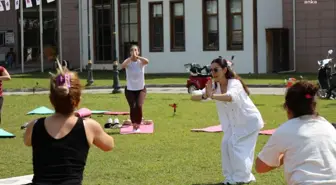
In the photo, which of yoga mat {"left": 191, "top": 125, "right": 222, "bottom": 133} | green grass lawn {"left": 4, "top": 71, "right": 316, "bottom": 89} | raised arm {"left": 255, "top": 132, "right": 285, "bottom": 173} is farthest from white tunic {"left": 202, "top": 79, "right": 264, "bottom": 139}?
green grass lawn {"left": 4, "top": 71, "right": 316, "bottom": 89}

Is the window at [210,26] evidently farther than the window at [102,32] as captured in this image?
No

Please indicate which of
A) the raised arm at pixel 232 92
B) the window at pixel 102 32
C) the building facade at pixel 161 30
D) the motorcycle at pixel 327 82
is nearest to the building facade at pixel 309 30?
the building facade at pixel 161 30

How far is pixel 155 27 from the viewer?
45.2m

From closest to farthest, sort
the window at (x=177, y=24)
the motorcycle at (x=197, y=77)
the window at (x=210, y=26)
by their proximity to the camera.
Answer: the motorcycle at (x=197, y=77) < the window at (x=210, y=26) < the window at (x=177, y=24)

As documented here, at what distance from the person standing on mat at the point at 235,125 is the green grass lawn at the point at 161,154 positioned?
0.37 m

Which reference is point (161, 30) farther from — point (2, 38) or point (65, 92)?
point (65, 92)

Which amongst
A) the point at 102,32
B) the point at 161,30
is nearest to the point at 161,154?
the point at 161,30

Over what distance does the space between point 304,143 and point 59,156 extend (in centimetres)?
172

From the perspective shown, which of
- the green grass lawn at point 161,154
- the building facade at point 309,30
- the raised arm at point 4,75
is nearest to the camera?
the green grass lawn at point 161,154

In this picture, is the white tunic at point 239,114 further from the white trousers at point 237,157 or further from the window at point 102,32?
the window at point 102,32

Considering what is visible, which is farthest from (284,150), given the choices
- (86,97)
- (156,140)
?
(86,97)

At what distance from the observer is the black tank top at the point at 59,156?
5211 mm

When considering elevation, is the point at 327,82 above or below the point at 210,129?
above

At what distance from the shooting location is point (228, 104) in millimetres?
9648
